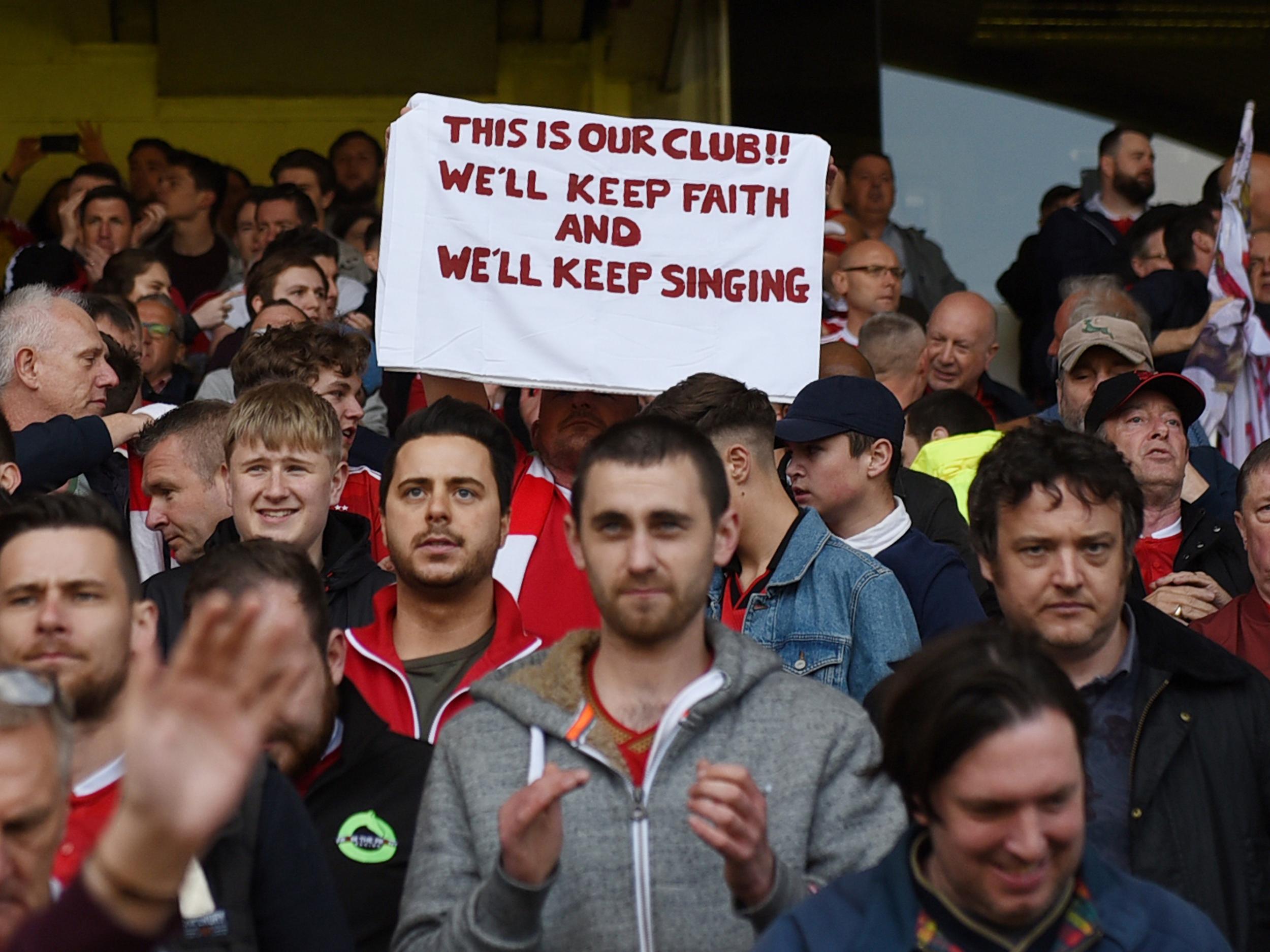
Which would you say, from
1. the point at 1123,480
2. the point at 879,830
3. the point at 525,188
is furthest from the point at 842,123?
the point at 879,830

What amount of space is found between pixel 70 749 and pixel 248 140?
1122 cm

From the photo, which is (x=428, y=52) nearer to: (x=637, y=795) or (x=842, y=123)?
(x=842, y=123)

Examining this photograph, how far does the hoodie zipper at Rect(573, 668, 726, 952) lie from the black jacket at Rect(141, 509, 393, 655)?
173 cm

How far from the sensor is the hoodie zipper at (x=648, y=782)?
3.43 m

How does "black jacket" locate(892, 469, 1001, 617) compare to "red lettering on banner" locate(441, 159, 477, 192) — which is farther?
"red lettering on banner" locate(441, 159, 477, 192)

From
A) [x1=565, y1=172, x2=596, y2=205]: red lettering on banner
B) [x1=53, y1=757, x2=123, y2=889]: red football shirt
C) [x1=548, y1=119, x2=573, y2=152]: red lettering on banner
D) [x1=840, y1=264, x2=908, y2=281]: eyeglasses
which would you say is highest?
[x1=548, y1=119, x2=573, y2=152]: red lettering on banner

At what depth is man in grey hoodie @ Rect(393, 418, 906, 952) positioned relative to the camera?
3.42 meters

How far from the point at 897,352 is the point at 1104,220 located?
7.95 feet

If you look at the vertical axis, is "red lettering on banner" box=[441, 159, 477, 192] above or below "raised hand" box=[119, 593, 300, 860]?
above

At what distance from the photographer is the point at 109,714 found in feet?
12.0

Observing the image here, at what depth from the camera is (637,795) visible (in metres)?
3.49

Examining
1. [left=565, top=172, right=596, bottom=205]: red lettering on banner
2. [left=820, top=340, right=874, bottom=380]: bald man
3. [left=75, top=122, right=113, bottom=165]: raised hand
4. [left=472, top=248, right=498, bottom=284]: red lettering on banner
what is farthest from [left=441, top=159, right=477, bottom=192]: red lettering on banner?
[left=75, top=122, right=113, bottom=165]: raised hand

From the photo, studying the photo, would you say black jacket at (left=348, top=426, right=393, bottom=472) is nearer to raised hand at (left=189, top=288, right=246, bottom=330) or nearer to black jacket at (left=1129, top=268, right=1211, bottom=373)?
raised hand at (left=189, top=288, right=246, bottom=330)

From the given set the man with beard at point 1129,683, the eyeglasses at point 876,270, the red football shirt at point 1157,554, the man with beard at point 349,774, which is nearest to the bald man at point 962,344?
the eyeglasses at point 876,270
